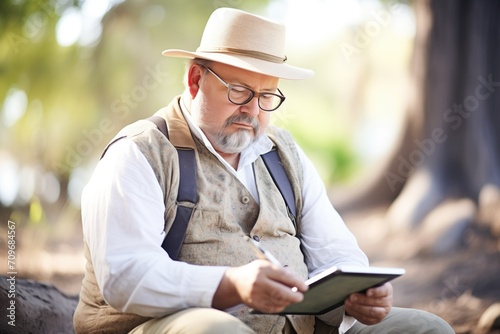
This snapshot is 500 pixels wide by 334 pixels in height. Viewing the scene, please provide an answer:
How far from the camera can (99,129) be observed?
7.26 metres

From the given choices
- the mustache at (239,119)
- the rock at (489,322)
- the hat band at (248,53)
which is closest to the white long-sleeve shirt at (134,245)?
the mustache at (239,119)

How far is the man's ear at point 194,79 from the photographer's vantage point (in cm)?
312

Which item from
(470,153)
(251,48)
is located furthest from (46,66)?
(251,48)

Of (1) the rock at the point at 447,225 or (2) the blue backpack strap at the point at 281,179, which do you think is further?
(1) the rock at the point at 447,225

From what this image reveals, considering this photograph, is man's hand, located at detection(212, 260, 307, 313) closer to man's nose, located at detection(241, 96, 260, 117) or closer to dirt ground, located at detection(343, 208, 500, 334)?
man's nose, located at detection(241, 96, 260, 117)

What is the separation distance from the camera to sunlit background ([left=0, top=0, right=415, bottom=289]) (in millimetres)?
7098

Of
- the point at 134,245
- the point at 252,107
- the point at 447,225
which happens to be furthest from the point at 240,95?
the point at 447,225

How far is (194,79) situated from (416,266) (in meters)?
3.98

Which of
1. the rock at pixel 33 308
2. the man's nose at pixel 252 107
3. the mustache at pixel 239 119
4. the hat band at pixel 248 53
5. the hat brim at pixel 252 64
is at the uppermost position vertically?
the hat band at pixel 248 53

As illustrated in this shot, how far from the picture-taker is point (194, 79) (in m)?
3.13

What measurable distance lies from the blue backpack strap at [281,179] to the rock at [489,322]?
2.52 metres

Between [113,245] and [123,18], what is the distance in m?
5.22

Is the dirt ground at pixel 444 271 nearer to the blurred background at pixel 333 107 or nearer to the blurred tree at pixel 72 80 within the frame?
the blurred background at pixel 333 107

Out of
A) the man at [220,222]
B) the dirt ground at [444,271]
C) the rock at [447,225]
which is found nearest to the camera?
the man at [220,222]
